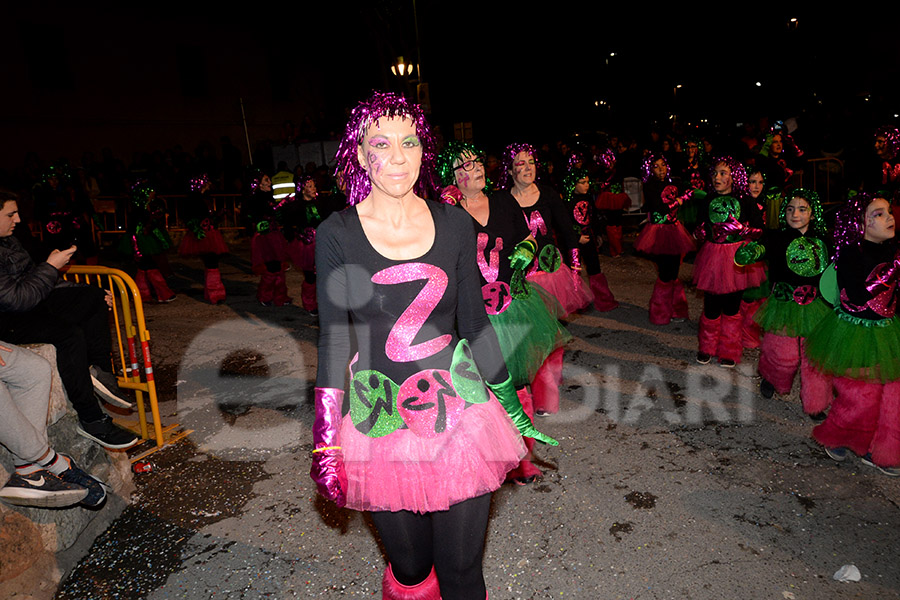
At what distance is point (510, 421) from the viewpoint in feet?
7.72

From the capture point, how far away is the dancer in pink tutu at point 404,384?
7.00 feet

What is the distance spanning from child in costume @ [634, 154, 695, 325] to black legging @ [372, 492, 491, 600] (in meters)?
5.85

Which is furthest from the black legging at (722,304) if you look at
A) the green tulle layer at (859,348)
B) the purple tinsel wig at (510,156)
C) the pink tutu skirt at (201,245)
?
the pink tutu skirt at (201,245)

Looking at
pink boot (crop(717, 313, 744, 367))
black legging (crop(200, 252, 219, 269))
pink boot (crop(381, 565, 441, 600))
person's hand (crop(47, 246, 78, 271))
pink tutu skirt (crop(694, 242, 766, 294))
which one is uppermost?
person's hand (crop(47, 246, 78, 271))

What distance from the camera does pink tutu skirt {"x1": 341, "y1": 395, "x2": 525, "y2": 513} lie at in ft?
6.92

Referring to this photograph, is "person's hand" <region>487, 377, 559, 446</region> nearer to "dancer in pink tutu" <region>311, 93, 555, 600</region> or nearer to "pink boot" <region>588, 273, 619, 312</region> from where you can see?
"dancer in pink tutu" <region>311, 93, 555, 600</region>

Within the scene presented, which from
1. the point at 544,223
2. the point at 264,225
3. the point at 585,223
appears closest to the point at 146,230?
the point at 264,225

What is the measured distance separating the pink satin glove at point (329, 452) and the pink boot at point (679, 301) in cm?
627

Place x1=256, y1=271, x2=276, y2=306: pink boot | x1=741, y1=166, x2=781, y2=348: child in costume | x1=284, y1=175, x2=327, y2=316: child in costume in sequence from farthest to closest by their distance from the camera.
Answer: x1=256, y1=271, x2=276, y2=306: pink boot → x1=284, y1=175, x2=327, y2=316: child in costume → x1=741, y1=166, x2=781, y2=348: child in costume

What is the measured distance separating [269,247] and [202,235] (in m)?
1.46

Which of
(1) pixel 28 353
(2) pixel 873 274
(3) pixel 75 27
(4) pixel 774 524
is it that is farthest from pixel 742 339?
(3) pixel 75 27

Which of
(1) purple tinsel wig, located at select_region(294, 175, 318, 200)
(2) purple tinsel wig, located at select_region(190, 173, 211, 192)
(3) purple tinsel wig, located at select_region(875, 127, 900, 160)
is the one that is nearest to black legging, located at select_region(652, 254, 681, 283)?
(3) purple tinsel wig, located at select_region(875, 127, 900, 160)

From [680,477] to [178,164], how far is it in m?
17.9

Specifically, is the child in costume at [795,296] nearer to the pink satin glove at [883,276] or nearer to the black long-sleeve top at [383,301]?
the pink satin glove at [883,276]
